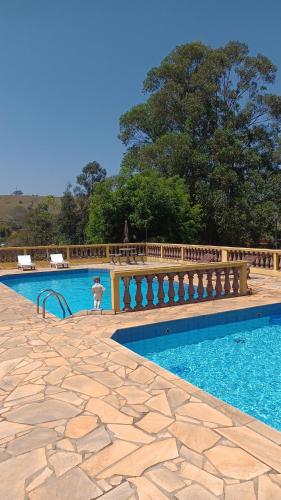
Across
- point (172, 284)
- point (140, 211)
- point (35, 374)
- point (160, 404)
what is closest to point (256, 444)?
point (160, 404)

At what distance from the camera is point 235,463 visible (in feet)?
9.43

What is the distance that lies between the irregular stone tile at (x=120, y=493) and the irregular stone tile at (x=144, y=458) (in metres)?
0.15

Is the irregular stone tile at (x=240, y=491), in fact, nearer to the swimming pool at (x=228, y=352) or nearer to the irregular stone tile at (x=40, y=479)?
the irregular stone tile at (x=40, y=479)

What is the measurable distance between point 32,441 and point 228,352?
432 centimetres

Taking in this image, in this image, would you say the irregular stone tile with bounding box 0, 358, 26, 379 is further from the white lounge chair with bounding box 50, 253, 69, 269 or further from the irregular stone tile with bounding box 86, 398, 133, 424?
the white lounge chair with bounding box 50, 253, 69, 269

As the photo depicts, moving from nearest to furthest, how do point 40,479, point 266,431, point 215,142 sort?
point 40,479 → point 266,431 → point 215,142

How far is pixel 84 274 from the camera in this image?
17000mm

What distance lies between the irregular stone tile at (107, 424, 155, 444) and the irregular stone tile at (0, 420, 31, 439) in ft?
2.72

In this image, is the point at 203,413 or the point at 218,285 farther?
the point at 218,285

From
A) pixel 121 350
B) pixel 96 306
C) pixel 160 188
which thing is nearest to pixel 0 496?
pixel 121 350

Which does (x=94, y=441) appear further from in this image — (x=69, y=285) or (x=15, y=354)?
(x=69, y=285)

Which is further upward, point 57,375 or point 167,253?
point 167,253

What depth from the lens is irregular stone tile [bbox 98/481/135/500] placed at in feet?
8.25

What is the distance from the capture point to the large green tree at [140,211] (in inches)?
868
